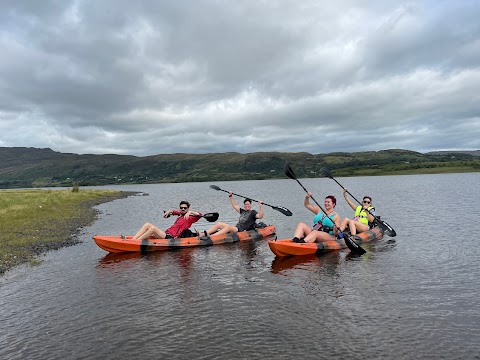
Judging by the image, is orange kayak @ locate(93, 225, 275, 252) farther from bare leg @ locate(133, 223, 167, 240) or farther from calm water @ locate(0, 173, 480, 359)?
calm water @ locate(0, 173, 480, 359)

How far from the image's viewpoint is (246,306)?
11977 mm

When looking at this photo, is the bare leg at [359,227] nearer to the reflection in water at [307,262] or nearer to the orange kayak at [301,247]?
the orange kayak at [301,247]

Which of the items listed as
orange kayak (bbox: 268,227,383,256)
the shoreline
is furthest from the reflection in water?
the shoreline

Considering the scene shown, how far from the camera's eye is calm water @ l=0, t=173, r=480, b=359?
9086mm

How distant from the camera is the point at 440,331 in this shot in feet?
31.9

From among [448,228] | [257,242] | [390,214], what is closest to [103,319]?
[257,242]

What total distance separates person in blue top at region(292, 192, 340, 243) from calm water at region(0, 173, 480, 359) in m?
1.14

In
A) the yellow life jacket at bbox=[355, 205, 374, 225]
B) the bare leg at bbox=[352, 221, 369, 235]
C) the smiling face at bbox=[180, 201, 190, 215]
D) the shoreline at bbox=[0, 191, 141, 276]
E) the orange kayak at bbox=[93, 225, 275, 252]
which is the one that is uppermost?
the smiling face at bbox=[180, 201, 190, 215]

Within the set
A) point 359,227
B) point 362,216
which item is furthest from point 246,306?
point 362,216

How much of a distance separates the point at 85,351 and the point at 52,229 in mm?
23316

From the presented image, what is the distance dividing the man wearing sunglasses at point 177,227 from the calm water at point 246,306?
1465 mm

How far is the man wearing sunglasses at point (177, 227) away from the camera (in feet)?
68.8

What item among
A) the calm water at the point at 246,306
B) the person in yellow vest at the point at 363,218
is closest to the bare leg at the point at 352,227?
the person in yellow vest at the point at 363,218

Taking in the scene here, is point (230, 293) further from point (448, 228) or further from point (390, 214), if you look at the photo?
point (390, 214)
